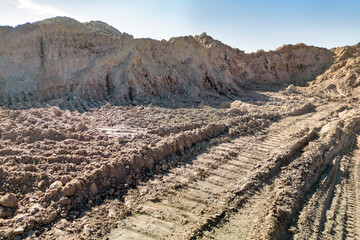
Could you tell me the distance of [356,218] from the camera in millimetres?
3725

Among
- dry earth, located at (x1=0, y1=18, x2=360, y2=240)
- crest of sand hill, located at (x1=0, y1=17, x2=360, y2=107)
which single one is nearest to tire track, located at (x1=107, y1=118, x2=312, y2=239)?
dry earth, located at (x1=0, y1=18, x2=360, y2=240)

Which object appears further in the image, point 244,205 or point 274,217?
point 244,205

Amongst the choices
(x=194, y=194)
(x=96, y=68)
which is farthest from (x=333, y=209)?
(x=96, y=68)

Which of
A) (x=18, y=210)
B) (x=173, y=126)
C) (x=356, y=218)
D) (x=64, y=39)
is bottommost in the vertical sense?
(x=356, y=218)

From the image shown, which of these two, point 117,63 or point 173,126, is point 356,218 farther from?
point 117,63

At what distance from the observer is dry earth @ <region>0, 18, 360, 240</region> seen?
3.20 m

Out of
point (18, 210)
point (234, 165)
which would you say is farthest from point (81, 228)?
point (234, 165)

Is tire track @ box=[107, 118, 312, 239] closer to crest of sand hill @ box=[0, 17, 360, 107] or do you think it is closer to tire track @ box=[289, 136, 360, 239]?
tire track @ box=[289, 136, 360, 239]

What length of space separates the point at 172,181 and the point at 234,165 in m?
1.39

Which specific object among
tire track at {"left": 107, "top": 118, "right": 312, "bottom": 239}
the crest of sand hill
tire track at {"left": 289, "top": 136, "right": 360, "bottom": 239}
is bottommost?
tire track at {"left": 289, "top": 136, "right": 360, "bottom": 239}

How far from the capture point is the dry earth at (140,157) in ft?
10.5

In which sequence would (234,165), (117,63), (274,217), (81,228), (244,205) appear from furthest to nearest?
(117,63), (234,165), (244,205), (274,217), (81,228)

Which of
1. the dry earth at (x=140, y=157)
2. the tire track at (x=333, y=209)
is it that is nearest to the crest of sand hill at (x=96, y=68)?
the dry earth at (x=140, y=157)

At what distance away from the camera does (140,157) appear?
175 inches
